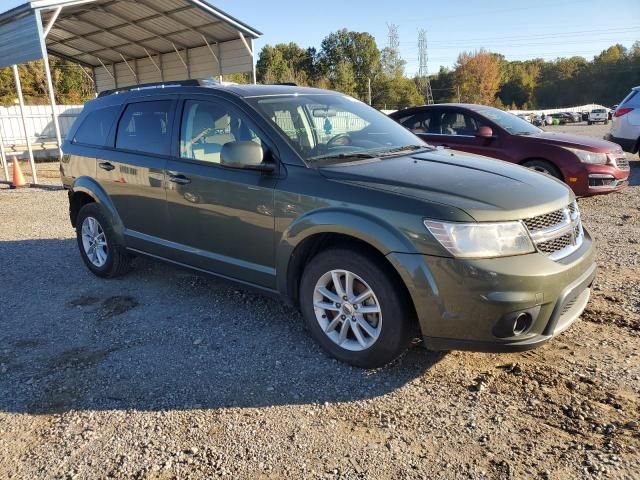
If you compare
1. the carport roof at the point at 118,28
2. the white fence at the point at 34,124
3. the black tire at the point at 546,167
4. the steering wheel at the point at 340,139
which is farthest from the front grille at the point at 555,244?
the white fence at the point at 34,124

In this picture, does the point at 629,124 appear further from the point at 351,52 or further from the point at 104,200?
the point at 351,52

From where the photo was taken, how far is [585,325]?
390cm

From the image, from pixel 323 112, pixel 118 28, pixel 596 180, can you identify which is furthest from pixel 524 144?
pixel 118 28

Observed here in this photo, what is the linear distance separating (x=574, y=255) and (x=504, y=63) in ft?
372

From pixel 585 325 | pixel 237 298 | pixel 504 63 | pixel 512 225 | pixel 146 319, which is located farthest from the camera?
pixel 504 63

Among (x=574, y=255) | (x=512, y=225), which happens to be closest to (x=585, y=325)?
(x=574, y=255)

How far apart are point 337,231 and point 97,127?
11.1 ft

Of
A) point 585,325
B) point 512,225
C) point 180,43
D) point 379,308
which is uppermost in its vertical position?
point 180,43

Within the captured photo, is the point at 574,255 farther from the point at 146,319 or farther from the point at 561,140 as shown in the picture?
the point at 561,140

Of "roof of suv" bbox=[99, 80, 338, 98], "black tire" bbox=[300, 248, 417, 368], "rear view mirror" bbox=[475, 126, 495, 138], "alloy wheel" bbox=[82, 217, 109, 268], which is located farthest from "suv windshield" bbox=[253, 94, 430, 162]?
"rear view mirror" bbox=[475, 126, 495, 138]

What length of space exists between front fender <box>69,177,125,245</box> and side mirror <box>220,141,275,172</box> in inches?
75.9

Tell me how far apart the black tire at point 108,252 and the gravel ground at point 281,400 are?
663mm

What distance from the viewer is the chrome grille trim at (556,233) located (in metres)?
2.97

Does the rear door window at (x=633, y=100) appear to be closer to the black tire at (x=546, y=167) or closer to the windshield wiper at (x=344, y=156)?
the black tire at (x=546, y=167)
